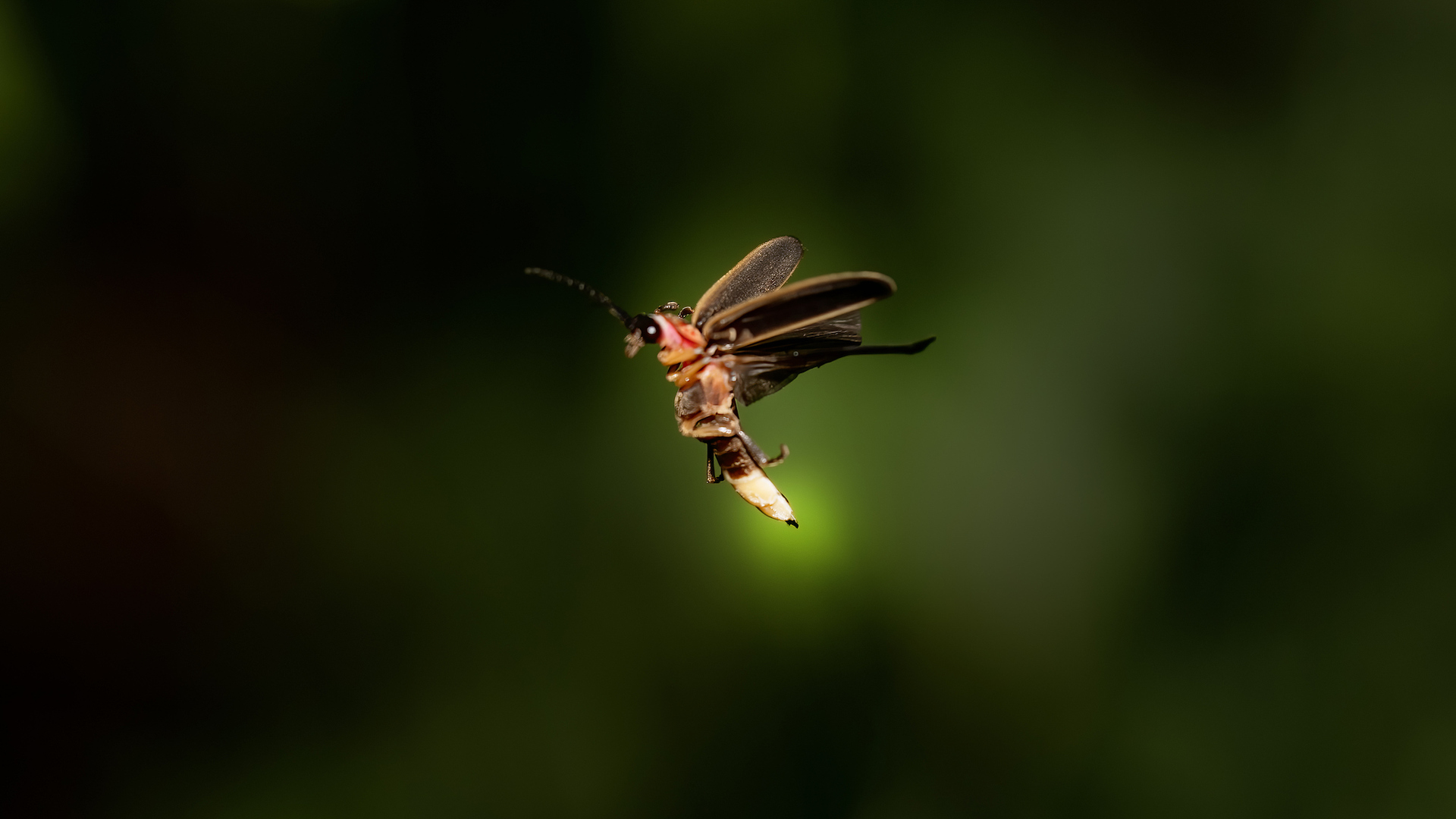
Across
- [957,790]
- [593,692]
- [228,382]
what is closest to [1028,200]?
[957,790]

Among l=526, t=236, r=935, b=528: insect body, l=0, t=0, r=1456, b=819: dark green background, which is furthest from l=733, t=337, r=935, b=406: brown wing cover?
l=0, t=0, r=1456, b=819: dark green background

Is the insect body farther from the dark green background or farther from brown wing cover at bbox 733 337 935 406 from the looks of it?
the dark green background

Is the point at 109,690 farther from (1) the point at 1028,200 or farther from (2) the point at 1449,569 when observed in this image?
(2) the point at 1449,569

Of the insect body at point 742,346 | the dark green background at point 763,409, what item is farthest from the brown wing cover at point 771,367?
the dark green background at point 763,409

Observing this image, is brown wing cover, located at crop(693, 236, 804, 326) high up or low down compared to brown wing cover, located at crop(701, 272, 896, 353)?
up

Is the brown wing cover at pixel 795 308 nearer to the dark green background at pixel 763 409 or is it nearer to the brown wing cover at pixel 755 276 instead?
the brown wing cover at pixel 755 276

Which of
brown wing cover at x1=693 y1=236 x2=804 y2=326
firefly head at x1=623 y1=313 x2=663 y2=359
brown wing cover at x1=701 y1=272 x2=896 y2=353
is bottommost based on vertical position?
brown wing cover at x1=701 y1=272 x2=896 y2=353

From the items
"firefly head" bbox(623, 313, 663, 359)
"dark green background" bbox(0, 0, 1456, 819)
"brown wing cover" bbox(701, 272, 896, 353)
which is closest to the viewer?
"brown wing cover" bbox(701, 272, 896, 353)
